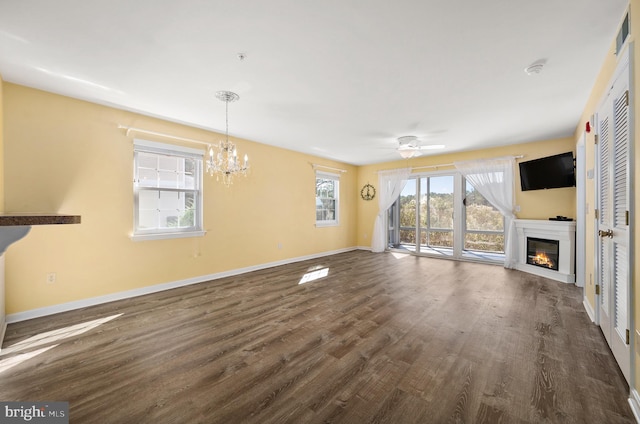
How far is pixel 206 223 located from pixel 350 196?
4.43m

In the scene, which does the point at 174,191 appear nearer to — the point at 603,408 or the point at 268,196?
the point at 268,196

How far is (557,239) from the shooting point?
15.1 ft

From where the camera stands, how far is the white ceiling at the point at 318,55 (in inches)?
71.4

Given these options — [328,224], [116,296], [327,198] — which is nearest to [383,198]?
[327,198]

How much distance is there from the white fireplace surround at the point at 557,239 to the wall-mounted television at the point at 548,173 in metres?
0.69

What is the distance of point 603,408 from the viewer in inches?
63.4

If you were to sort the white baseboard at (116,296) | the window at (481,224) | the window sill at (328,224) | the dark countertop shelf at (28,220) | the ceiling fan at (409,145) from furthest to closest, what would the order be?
the window sill at (328,224)
the window at (481,224)
the ceiling fan at (409,145)
the white baseboard at (116,296)
the dark countertop shelf at (28,220)

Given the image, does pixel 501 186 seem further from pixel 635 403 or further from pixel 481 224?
pixel 635 403

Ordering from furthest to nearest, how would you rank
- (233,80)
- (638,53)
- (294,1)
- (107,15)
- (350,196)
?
(350,196)
(233,80)
(107,15)
(294,1)
(638,53)

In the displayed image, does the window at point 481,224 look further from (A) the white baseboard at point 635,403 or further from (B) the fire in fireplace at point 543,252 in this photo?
(A) the white baseboard at point 635,403

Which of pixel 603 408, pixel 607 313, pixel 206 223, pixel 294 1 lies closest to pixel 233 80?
pixel 294 1

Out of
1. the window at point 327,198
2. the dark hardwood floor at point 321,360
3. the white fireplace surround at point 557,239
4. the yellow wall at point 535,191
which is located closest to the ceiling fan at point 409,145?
the yellow wall at point 535,191

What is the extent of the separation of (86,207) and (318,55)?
3.39 meters

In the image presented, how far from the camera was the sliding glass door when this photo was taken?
5916 millimetres
